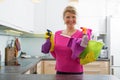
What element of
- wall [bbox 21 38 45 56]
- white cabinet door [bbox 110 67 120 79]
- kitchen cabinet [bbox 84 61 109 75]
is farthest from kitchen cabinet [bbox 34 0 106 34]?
white cabinet door [bbox 110 67 120 79]

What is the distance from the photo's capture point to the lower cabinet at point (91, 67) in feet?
14.1

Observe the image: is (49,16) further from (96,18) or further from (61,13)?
(96,18)

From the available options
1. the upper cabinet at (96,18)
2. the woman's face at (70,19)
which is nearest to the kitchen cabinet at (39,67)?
the upper cabinet at (96,18)

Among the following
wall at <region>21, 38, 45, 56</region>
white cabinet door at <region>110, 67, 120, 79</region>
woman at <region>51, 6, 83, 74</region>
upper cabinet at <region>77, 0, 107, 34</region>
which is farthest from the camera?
wall at <region>21, 38, 45, 56</region>

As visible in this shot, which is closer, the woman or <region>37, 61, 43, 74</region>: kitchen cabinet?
the woman

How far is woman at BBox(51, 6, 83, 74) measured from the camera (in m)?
2.29

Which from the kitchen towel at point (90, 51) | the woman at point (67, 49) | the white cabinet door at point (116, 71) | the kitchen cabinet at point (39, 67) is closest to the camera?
the kitchen towel at point (90, 51)

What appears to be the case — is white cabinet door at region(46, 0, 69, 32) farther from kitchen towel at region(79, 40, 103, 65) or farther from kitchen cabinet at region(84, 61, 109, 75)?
kitchen towel at region(79, 40, 103, 65)

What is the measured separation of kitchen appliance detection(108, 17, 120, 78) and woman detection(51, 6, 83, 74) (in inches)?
82.4

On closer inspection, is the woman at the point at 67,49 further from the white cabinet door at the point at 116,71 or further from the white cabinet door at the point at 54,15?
the white cabinet door at the point at 54,15

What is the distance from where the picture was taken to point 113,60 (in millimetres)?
4293

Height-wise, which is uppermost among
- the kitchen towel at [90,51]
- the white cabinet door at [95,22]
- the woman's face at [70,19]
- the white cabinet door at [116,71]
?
the white cabinet door at [95,22]

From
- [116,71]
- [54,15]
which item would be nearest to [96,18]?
[54,15]

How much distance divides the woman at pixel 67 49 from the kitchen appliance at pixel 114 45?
209 centimetres
